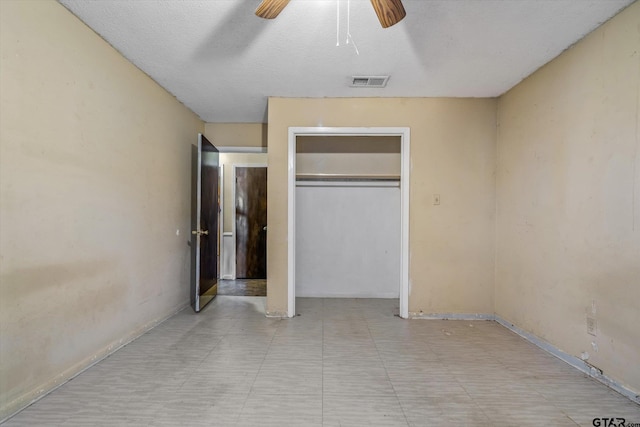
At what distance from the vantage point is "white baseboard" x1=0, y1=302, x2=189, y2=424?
171 centimetres

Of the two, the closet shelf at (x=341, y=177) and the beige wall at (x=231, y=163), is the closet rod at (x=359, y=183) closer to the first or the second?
the closet shelf at (x=341, y=177)

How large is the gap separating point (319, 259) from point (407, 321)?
151 cm

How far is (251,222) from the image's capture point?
570cm

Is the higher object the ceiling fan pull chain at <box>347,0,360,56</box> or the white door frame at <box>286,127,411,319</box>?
the ceiling fan pull chain at <box>347,0,360,56</box>

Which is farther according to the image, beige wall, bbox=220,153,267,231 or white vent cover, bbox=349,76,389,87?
beige wall, bbox=220,153,267,231

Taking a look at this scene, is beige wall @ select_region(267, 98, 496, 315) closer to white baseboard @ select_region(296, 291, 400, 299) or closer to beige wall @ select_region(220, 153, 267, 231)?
white baseboard @ select_region(296, 291, 400, 299)

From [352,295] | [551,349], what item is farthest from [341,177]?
[551,349]

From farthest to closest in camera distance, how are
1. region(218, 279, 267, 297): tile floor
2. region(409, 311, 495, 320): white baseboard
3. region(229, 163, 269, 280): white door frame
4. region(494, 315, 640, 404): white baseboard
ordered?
region(229, 163, 269, 280): white door frame < region(218, 279, 267, 297): tile floor < region(409, 311, 495, 320): white baseboard < region(494, 315, 640, 404): white baseboard

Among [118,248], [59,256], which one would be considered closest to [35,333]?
[59,256]

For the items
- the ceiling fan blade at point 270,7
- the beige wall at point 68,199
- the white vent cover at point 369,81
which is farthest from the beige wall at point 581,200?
the beige wall at point 68,199

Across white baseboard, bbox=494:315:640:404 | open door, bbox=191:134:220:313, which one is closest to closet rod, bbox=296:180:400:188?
open door, bbox=191:134:220:313

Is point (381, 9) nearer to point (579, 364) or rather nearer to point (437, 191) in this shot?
point (437, 191)

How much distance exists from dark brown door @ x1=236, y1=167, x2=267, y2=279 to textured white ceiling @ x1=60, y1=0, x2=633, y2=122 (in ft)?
7.92

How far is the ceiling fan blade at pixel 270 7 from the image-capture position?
1.60 metres
